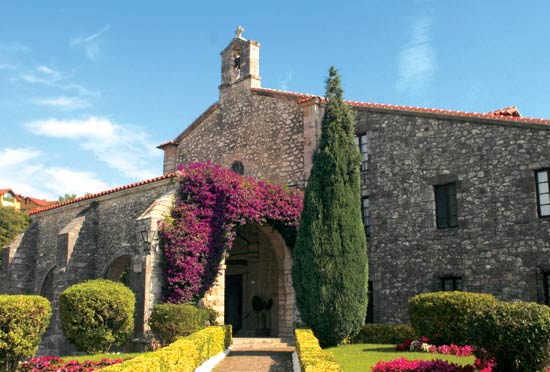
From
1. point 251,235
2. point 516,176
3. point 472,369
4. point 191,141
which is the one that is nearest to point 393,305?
point 516,176

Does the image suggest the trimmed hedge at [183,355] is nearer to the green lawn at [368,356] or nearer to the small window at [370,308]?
the green lawn at [368,356]

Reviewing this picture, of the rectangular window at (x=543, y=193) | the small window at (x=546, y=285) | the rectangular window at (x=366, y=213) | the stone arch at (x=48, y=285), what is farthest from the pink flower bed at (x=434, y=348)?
the stone arch at (x=48, y=285)

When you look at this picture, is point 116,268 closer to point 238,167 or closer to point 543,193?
point 238,167

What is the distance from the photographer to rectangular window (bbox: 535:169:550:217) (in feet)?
55.6

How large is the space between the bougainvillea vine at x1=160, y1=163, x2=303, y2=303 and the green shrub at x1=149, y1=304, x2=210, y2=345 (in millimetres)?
989

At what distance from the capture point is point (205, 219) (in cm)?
1848

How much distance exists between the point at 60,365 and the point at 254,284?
458 inches

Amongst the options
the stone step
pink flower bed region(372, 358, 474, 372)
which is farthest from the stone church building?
pink flower bed region(372, 358, 474, 372)

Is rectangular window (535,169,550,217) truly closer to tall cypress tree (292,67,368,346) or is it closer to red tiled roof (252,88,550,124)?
red tiled roof (252,88,550,124)

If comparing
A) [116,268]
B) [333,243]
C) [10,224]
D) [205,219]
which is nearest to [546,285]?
[333,243]

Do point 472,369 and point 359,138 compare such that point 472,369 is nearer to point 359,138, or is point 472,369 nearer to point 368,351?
point 368,351

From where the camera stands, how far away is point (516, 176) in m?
17.5

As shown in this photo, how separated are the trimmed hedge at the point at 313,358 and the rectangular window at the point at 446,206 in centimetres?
716

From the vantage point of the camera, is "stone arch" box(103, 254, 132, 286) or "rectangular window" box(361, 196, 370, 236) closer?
"rectangular window" box(361, 196, 370, 236)
